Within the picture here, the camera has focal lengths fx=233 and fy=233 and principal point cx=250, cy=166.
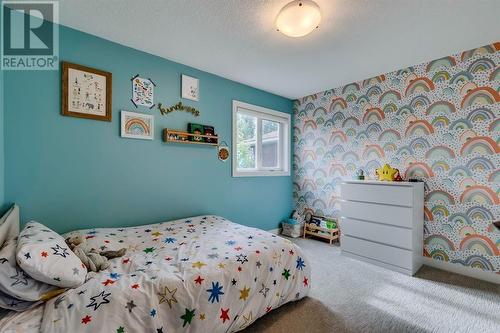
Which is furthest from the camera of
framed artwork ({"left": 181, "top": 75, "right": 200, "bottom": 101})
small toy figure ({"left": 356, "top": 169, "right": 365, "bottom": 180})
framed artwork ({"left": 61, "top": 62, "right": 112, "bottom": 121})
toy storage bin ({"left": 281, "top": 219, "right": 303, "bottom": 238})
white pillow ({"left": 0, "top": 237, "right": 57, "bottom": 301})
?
toy storage bin ({"left": 281, "top": 219, "right": 303, "bottom": 238})

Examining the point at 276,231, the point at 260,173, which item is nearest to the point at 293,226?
the point at 276,231

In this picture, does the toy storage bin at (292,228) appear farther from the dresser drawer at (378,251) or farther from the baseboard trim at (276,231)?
the dresser drawer at (378,251)

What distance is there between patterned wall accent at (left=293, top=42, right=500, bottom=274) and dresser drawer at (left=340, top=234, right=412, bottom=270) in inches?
18.2

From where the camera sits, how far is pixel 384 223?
274 centimetres

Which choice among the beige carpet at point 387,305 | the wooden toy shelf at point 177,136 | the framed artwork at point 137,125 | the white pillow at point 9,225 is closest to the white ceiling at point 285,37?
the framed artwork at point 137,125

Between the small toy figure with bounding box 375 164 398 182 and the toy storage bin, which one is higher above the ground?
the small toy figure with bounding box 375 164 398 182

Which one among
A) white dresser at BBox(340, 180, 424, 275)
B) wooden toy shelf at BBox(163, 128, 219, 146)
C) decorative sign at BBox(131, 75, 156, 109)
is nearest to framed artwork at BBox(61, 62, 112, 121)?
decorative sign at BBox(131, 75, 156, 109)

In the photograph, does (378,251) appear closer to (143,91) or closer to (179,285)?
(179,285)

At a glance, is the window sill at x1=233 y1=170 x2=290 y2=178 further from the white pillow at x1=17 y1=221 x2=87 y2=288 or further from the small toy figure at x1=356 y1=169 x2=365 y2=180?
the white pillow at x1=17 y1=221 x2=87 y2=288

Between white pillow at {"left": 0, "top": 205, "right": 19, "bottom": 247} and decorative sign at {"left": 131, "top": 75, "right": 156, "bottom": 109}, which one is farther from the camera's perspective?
decorative sign at {"left": 131, "top": 75, "right": 156, "bottom": 109}

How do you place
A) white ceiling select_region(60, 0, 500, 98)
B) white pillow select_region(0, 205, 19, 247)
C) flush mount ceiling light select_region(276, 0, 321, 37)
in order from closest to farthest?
white pillow select_region(0, 205, 19, 247) < flush mount ceiling light select_region(276, 0, 321, 37) < white ceiling select_region(60, 0, 500, 98)

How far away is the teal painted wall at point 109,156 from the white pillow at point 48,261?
30.8 inches

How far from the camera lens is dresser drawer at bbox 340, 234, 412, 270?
2.58 meters

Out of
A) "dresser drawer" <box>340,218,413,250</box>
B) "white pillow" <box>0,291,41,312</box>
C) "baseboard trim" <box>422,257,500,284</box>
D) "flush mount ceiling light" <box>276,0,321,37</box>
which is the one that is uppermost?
"flush mount ceiling light" <box>276,0,321,37</box>
